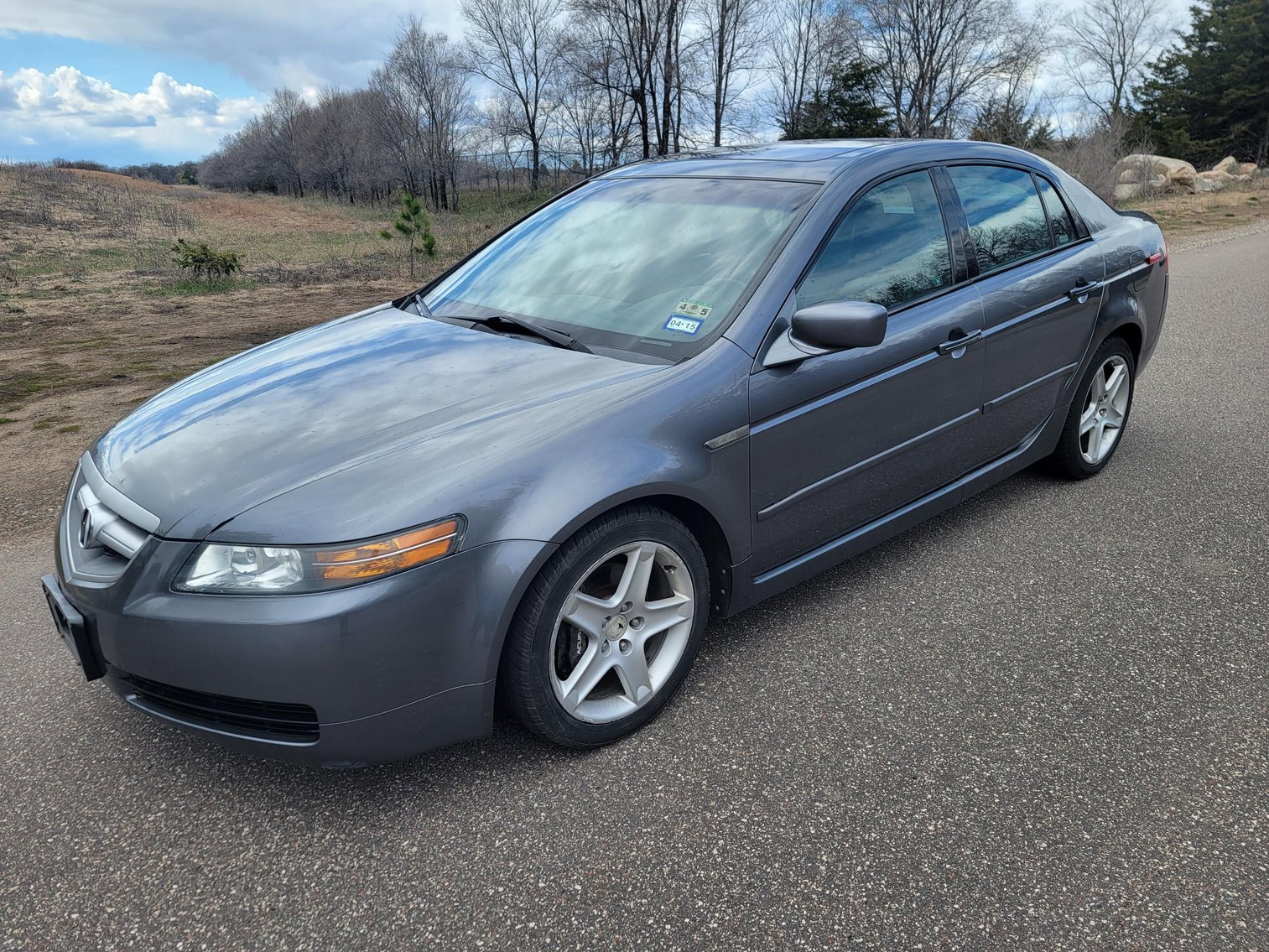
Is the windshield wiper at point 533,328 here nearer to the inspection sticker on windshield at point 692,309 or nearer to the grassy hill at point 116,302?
the inspection sticker on windshield at point 692,309

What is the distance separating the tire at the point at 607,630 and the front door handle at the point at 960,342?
130 cm

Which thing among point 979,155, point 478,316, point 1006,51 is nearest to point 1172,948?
point 478,316

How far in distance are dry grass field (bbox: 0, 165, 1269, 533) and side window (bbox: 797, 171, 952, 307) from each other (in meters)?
4.12

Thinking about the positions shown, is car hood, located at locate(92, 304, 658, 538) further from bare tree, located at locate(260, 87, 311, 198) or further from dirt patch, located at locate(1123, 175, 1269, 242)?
bare tree, located at locate(260, 87, 311, 198)

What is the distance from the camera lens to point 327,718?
7.09 feet

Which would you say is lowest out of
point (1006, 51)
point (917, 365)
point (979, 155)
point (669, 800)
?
point (669, 800)

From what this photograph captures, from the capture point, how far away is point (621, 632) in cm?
261

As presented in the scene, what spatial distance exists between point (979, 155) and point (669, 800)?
9.68ft

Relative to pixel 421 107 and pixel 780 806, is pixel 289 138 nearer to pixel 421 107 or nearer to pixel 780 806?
pixel 421 107

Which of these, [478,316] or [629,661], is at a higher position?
[478,316]

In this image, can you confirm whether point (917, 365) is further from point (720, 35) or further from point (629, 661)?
point (720, 35)

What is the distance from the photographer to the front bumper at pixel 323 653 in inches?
82.7

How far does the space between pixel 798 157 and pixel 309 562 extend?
2387 millimetres

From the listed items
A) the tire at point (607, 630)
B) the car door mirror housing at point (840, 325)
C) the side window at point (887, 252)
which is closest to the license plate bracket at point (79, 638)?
the tire at point (607, 630)
